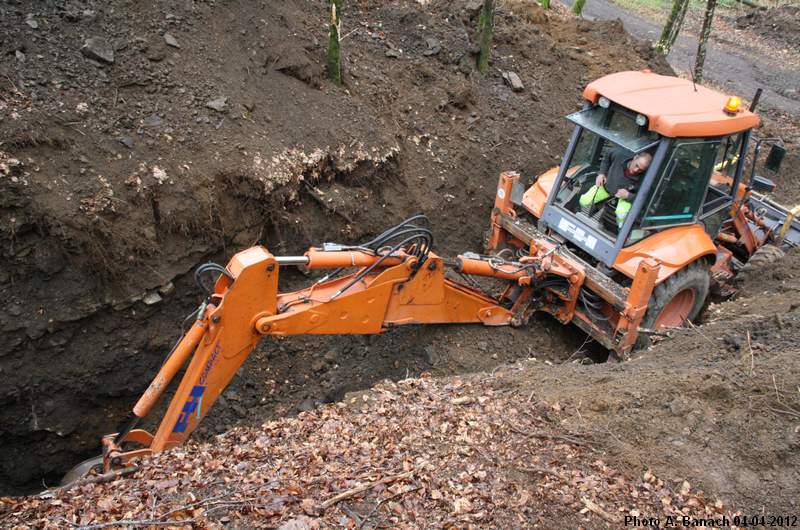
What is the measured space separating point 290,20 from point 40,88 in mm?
3109

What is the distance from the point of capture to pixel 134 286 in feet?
19.6

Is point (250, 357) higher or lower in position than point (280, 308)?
lower

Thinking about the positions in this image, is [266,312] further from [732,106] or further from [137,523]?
[732,106]

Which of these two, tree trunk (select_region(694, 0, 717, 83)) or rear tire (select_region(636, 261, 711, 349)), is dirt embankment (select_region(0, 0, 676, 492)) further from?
tree trunk (select_region(694, 0, 717, 83))

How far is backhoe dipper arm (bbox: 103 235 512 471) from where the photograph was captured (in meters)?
4.39

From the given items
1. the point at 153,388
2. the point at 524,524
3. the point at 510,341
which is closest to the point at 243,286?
the point at 153,388

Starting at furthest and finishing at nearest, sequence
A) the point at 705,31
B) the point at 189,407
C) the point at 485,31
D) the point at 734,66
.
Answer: the point at 734,66 → the point at 705,31 → the point at 485,31 → the point at 189,407

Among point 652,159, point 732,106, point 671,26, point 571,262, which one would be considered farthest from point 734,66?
point 571,262

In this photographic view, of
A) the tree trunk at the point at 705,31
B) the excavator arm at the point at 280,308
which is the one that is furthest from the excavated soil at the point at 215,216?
the tree trunk at the point at 705,31

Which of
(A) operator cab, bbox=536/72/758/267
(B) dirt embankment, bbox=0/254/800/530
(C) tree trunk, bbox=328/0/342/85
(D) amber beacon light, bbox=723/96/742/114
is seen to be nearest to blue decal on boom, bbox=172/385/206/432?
(B) dirt embankment, bbox=0/254/800/530

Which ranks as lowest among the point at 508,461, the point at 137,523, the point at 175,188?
the point at 137,523

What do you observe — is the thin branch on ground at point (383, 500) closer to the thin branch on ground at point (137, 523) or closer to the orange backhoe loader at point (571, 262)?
the thin branch on ground at point (137, 523)

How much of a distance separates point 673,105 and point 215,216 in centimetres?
441

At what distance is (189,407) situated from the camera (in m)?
4.49
